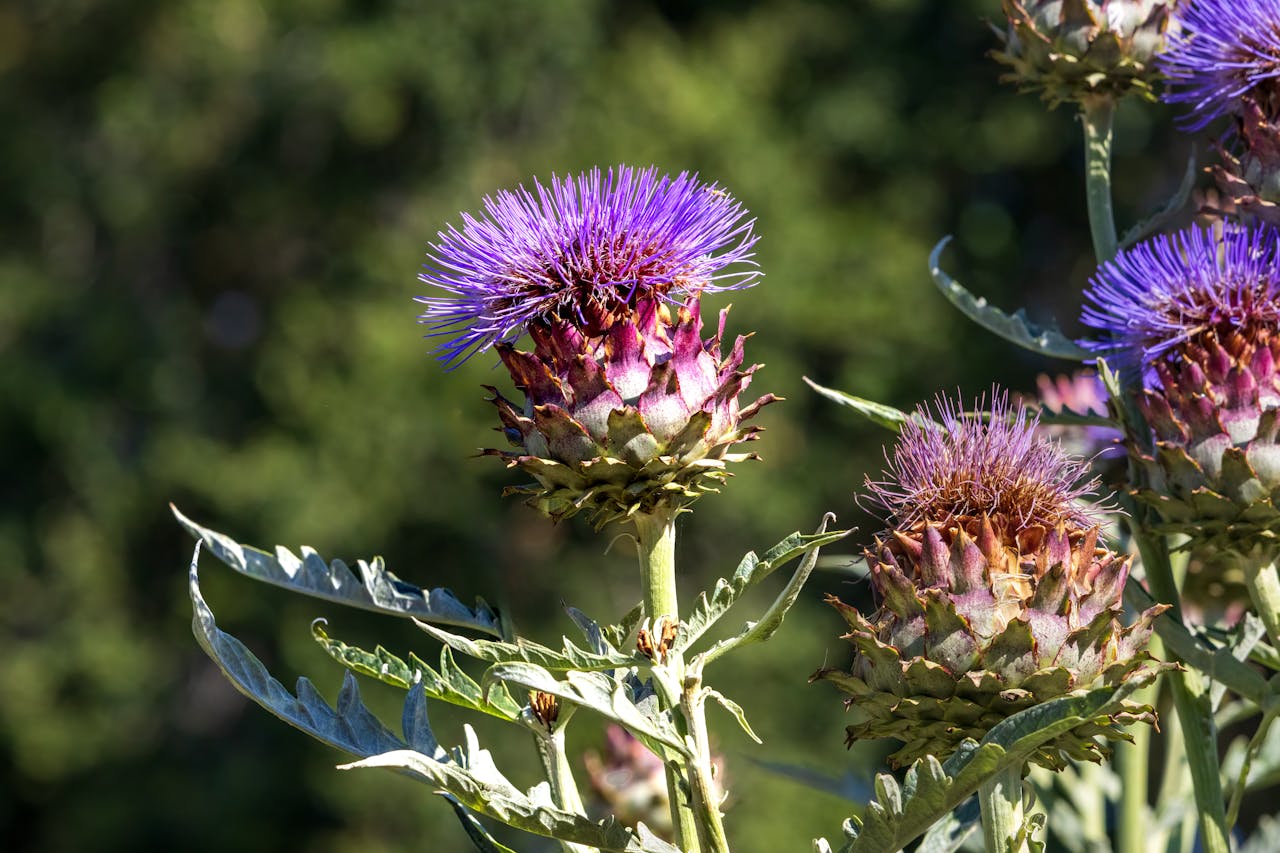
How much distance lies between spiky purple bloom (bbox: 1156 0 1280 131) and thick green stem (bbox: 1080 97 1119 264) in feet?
0.28

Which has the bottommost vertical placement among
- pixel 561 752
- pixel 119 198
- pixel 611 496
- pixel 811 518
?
pixel 561 752

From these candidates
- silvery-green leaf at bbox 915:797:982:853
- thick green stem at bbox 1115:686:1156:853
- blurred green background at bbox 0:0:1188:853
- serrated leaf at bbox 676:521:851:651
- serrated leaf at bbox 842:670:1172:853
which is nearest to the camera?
serrated leaf at bbox 842:670:1172:853

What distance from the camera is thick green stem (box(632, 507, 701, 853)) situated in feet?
3.69

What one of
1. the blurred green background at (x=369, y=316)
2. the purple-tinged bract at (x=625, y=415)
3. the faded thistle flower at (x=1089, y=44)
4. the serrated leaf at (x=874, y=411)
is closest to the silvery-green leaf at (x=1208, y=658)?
the serrated leaf at (x=874, y=411)

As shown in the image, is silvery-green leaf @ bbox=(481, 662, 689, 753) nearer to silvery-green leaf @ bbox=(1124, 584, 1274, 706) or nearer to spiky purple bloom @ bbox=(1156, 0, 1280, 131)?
silvery-green leaf @ bbox=(1124, 584, 1274, 706)

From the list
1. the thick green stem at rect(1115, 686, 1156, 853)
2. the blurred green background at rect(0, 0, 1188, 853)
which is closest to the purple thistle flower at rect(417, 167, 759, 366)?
the thick green stem at rect(1115, 686, 1156, 853)

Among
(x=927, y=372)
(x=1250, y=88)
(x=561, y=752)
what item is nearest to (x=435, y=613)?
(x=561, y=752)

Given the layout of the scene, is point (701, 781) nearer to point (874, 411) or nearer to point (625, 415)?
point (625, 415)

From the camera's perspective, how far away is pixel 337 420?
7250 mm

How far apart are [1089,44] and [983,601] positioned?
69cm

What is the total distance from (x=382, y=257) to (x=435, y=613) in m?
6.59

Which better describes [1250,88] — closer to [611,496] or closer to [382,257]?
[611,496]

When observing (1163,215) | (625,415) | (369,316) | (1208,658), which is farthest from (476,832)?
(369,316)

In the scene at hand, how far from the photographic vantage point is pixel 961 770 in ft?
3.26
